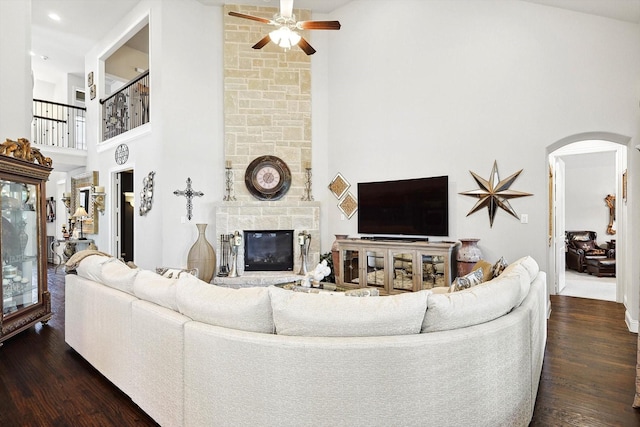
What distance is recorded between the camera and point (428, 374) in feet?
5.11

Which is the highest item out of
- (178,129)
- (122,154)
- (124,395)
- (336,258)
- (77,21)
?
(77,21)

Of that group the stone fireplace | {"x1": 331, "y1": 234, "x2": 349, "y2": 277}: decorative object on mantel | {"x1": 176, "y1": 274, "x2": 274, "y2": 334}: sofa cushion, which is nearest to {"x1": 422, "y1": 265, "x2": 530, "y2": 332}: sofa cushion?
{"x1": 176, "y1": 274, "x2": 274, "y2": 334}: sofa cushion

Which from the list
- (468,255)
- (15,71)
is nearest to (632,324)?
(468,255)

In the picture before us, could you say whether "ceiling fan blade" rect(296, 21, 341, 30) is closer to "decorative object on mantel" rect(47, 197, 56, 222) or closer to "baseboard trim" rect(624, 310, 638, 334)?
"baseboard trim" rect(624, 310, 638, 334)

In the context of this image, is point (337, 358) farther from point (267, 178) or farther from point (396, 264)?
point (267, 178)

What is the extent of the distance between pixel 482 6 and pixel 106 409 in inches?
233

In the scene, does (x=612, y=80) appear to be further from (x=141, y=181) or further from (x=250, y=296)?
(x=141, y=181)

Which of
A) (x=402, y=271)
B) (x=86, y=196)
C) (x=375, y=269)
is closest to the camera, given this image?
(x=402, y=271)

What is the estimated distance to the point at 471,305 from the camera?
175 cm

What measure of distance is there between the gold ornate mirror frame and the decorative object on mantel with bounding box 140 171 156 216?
2.20 meters

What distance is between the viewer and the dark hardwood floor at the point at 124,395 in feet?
7.09

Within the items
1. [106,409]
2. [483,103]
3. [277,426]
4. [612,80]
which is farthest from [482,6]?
[106,409]

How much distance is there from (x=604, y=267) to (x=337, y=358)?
308 inches

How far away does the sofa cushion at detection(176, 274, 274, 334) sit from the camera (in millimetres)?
1711
